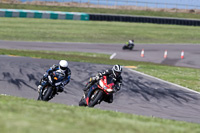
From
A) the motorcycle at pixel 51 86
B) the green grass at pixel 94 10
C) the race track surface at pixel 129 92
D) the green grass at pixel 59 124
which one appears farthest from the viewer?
the green grass at pixel 94 10

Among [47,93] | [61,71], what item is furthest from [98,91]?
[47,93]

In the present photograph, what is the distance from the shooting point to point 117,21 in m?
53.6

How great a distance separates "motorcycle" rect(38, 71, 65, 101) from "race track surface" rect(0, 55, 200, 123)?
1.25 meters

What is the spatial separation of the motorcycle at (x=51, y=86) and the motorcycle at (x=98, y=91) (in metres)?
1.14

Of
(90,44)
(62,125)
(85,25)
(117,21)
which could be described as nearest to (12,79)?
(62,125)

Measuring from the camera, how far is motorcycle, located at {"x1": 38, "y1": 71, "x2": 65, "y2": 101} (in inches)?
473

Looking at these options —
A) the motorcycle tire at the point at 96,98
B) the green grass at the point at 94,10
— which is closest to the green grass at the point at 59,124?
the motorcycle tire at the point at 96,98

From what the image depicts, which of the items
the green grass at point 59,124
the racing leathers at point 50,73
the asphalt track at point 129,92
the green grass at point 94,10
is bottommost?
the green grass at point 94,10

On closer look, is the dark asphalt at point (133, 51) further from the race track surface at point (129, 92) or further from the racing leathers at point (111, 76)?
the racing leathers at point (111, 76)

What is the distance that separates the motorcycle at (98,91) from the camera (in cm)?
1141

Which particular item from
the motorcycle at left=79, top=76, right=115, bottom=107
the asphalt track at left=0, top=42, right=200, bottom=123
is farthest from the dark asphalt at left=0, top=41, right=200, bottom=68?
the motorcycle at left=79, top=76, right=115, bottom=107

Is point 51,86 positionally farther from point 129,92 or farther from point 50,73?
point 129,92

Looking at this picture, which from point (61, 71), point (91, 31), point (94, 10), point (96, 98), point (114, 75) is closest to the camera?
point (96, 98)

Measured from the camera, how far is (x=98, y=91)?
11570 mm
